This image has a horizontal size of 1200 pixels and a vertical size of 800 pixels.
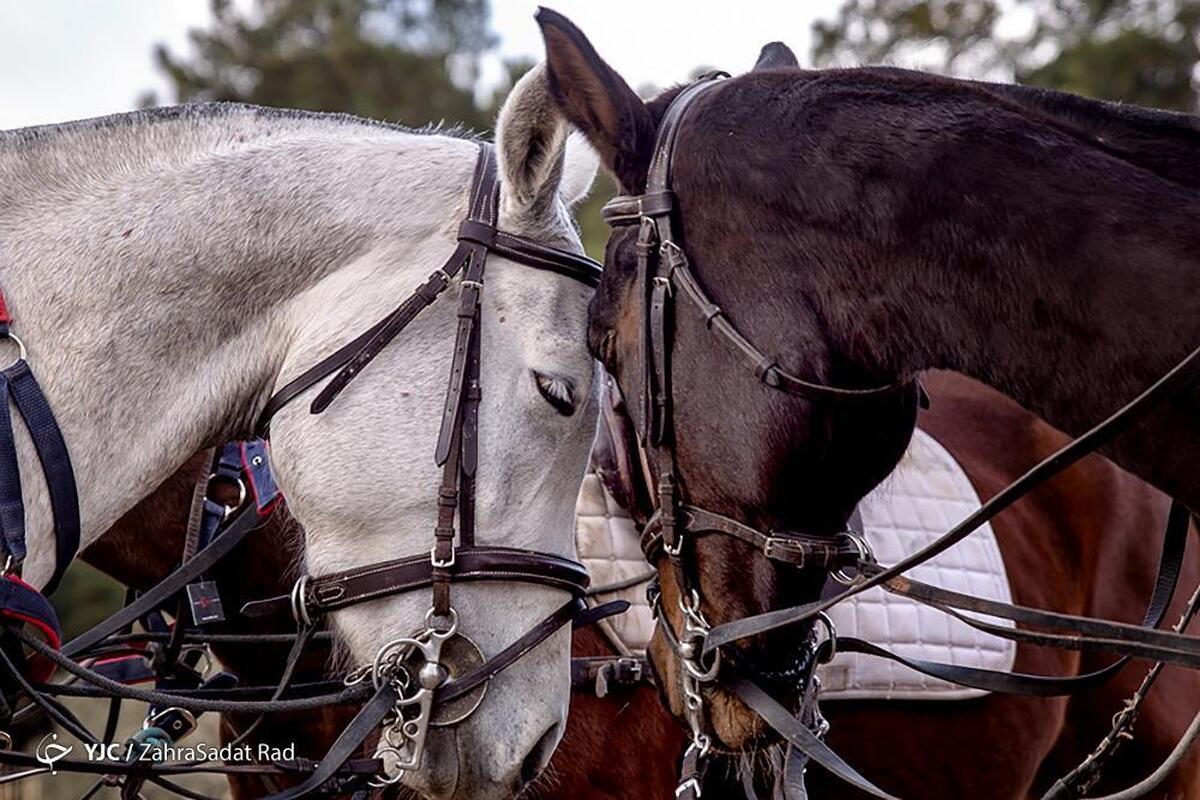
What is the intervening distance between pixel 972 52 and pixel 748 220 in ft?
54.0

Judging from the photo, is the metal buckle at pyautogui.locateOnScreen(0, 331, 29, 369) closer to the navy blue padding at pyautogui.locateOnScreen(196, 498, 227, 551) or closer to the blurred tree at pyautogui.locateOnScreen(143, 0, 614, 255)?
the navy blue padding at pyautogui.locateOnScreen(196, 498, 227, 551)

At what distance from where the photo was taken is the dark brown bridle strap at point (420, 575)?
2.45 meters

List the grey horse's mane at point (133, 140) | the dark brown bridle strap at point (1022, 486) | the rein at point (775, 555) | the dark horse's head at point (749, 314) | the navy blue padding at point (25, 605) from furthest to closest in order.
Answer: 1. the grey horse's mane at point (133, 140)
2. the navy blue padding at point (25, 605)
3. the dark horse's head at point (749, 314)
4. the rein at point (775, 555)
5. the dark brown bridle strap at point (1022, 486)

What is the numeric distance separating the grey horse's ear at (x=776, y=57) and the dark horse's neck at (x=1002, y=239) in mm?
463

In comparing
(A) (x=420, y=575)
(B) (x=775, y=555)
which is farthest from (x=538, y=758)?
(B) (x=775, y=555)

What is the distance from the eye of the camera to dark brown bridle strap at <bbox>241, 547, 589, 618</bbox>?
2.45 meters

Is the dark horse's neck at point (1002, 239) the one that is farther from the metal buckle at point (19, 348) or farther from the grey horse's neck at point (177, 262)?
the metal buckle at point (19, 348)

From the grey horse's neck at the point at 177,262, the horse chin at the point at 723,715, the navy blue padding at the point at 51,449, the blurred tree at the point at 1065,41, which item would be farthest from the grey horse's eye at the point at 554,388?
the blurred tree at the point at 1065,41

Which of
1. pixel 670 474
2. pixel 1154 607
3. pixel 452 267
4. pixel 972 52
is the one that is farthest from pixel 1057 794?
pixel 972 52

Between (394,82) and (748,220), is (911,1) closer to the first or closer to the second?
(394,82)

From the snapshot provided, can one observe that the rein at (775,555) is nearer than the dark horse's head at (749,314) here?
Yes

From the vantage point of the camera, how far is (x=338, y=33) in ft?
67.3

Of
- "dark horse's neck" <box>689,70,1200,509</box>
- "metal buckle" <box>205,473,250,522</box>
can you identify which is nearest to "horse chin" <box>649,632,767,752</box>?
"dark horse's neck" <box>689,70,1200,509</box>

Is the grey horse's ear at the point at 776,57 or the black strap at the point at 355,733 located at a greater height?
the grey horse's ear at the point at 776,57
